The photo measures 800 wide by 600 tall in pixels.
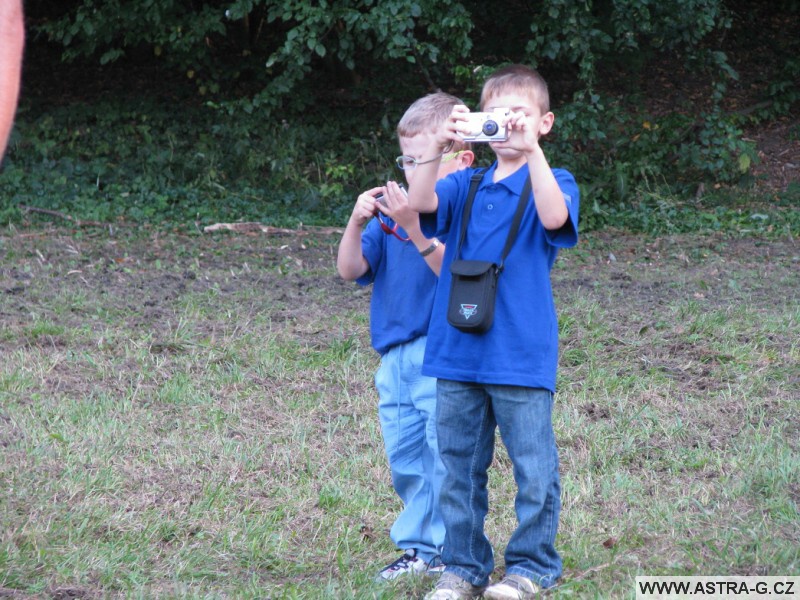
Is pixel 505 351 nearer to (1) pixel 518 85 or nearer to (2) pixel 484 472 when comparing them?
(2) pixel 484 472

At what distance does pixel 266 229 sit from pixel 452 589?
783 centimetres

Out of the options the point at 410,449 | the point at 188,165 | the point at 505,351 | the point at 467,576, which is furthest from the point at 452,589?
the point at 188,165

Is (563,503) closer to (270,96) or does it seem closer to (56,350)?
(56,350)

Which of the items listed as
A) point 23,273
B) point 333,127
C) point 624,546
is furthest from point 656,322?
point 333,127

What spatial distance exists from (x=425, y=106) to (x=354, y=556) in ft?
5.62

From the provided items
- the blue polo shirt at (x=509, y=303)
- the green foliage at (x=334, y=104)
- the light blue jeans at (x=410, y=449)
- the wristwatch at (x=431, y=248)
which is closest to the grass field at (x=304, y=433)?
the light blue jeans at (x=410, y=449)

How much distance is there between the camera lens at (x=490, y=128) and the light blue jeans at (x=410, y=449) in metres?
0.83

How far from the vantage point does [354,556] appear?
368cm

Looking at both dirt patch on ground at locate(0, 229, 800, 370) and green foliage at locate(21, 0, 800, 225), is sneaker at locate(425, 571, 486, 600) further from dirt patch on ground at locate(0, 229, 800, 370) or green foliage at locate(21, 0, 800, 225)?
green foliage at locate(21, 0, 800, 225)

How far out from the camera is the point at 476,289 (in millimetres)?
2891

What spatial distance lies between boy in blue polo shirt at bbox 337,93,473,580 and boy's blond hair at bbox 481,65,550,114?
0.86ft

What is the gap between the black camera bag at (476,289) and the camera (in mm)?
2877

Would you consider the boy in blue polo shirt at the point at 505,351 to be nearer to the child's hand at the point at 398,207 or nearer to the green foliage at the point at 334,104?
the child's hand at the point at 398,207

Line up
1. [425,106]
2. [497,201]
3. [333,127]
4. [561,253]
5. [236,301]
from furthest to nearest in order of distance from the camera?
1. [333,127]
2. [561,253]
3. [236,301]
4. [425,106]
5. [497,201]
